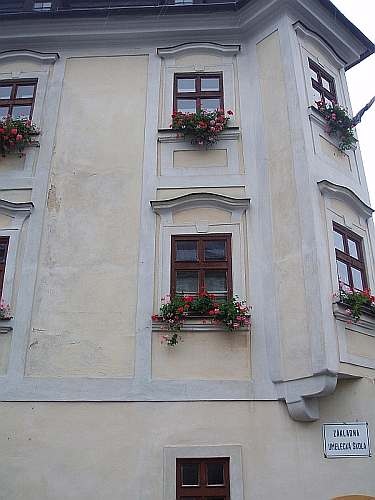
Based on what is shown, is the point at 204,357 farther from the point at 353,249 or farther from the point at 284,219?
the point at 353,249

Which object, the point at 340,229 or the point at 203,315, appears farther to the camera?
the point at 340,229

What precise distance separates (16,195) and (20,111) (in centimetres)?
190

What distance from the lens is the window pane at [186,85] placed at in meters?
10.4

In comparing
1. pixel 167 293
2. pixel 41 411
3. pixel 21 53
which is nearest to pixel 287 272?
pixel 167 293

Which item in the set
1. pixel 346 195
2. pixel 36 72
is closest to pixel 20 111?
pixel 36 72

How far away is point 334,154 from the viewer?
9.52 m

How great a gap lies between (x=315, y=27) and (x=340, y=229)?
4.24 meters

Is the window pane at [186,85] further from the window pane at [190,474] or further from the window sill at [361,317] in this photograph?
the window pane at [190,474]

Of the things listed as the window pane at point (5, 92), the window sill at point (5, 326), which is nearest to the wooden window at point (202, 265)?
the window sill at point (5, 326)

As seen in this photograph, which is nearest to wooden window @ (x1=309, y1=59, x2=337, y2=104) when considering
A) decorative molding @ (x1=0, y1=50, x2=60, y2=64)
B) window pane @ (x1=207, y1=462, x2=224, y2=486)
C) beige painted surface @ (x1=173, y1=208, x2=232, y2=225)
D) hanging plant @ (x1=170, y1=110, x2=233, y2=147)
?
hanging plant @ (x1=170, y1=110, x2=233, y2=147)

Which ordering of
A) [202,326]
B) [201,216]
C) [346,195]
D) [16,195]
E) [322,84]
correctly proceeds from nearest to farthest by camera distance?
[202,326] < [346,195] < [201,216] < [16,195] < [322,84]

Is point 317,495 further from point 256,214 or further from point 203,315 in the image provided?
point 256,214

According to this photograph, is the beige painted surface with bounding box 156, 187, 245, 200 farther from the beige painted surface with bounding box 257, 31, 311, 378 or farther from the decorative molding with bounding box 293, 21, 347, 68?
the decorative molding with bounding box 293, 21, 347, 68

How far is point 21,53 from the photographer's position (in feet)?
35.9
